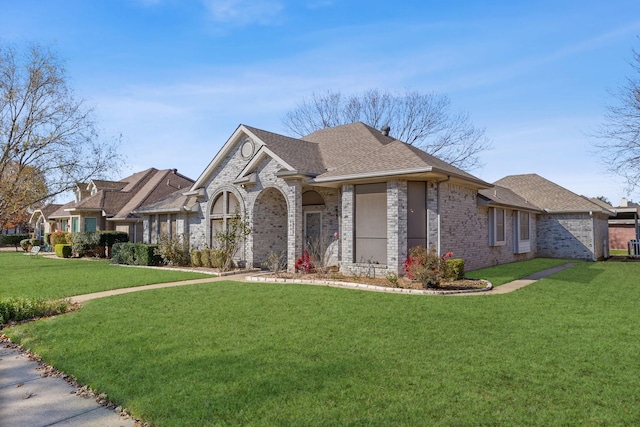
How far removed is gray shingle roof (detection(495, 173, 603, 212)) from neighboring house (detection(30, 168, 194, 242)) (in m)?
21.2

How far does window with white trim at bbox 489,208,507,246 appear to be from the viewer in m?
17.2

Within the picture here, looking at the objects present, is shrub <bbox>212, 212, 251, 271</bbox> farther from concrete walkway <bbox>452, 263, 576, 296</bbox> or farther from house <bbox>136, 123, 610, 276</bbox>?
concrete walkway <bbox>452, 263, 576, 296</bbox>

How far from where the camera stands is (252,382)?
4.51 m

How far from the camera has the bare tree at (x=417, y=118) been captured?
103ft

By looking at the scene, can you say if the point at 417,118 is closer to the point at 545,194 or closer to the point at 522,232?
the point at 545,194

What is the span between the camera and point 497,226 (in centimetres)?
1784

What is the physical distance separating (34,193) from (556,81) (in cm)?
2005

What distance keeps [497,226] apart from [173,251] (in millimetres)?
14685

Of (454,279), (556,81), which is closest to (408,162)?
(454,279)

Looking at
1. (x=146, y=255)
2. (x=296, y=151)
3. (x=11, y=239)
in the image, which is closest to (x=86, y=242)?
(x=146, y=255)

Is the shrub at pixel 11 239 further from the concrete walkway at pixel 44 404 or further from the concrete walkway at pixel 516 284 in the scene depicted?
the concrete walkway at pixel 516 284

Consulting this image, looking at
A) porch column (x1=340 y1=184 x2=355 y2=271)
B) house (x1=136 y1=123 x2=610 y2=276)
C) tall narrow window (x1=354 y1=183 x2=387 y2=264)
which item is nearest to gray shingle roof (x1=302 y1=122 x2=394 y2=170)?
house (x1=136 y1=123 x2=610 y2=276)

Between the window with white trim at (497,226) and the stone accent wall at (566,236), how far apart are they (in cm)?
640

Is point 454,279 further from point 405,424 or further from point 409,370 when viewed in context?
point 405,424
